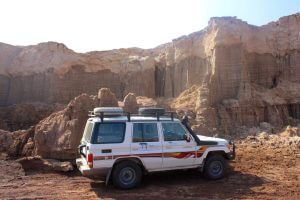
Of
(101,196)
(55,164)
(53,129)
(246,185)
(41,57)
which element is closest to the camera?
(101,196)

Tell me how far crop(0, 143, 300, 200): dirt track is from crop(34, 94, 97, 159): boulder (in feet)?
3.84

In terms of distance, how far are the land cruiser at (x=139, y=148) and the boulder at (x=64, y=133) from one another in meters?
2.90

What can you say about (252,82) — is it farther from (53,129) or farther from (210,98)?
(53,129)

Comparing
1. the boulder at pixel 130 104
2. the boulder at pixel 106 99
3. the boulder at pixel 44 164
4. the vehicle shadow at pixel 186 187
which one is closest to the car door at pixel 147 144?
the vehicle shadow at pixel 186 187

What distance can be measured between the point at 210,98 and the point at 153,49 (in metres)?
17.8

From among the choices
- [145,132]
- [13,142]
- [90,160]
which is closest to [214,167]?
[145,132]

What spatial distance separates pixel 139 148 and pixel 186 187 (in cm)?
167

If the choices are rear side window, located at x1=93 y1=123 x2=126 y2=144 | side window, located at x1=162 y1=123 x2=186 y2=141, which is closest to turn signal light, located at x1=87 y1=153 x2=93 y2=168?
rear side window, located at x1=93 y1=123 x2=126 y2=144

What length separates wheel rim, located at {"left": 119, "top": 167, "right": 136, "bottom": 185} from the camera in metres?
8.72

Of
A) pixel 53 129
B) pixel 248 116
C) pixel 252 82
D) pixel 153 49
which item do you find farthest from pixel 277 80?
pixel 53 129

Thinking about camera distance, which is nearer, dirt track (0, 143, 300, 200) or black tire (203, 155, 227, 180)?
dirt track (0, 143, 300, 200)

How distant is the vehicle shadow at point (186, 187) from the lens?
8.27 m

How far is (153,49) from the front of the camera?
3866 cm

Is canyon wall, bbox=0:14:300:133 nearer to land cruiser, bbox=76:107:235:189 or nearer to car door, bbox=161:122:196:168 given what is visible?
land cruiser, bbox=76:107:235:189
